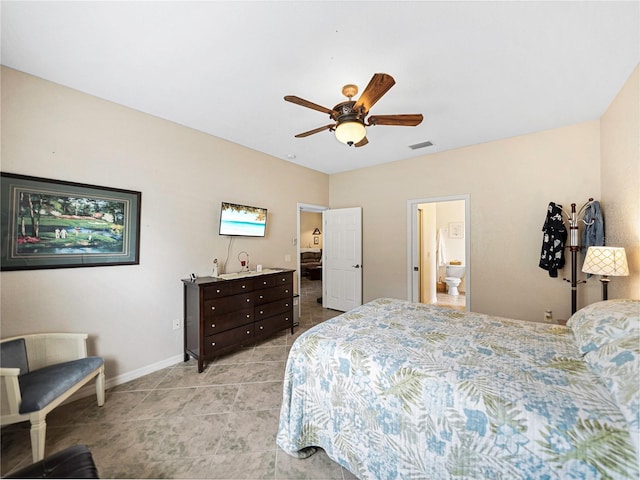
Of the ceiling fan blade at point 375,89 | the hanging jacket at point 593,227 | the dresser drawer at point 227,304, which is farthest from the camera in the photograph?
the dresser drawer at point 227,304

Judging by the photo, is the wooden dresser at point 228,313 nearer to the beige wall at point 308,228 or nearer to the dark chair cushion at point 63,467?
the dark chair cushion at point 63,467

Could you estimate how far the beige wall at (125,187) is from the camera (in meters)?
1.98

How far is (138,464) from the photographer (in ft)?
5.10

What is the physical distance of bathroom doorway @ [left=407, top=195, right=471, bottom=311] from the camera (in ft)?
A: 13.3

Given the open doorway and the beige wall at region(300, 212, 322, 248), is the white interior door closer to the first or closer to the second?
the open doorway

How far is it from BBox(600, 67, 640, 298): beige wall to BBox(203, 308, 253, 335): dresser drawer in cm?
368

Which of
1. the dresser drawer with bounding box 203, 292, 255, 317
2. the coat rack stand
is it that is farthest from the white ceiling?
the dresser drawer with bounding box 203, 292, 255, 317

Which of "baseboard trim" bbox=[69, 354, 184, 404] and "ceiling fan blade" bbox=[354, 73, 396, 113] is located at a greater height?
"ceiling fan blade" bbox=[354, 73, 396, 113]

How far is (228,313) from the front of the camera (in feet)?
9.30

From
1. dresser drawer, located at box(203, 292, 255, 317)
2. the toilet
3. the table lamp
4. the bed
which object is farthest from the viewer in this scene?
the toilet

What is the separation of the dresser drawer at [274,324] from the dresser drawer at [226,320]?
19cm

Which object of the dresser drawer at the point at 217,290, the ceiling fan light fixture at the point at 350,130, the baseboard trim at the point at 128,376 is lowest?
the baseboard trim at the point at 128,376

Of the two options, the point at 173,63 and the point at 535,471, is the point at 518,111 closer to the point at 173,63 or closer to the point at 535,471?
the point at 535,471

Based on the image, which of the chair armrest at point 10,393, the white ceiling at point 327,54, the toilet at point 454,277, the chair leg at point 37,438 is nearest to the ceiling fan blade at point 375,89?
the white ceiling at point 327,54
